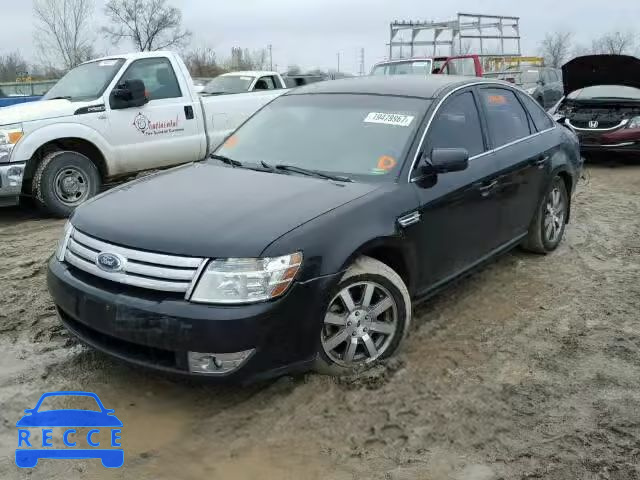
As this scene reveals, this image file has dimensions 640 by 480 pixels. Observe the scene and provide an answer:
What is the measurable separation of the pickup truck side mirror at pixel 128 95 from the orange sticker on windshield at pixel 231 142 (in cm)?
306

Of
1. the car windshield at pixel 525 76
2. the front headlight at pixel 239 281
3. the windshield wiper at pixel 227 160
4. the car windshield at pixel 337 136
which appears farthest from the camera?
the car windshield at pixel 525 76

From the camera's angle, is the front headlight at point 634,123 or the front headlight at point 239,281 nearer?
the front headlight at point 239,281

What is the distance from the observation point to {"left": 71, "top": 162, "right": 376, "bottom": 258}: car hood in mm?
2941

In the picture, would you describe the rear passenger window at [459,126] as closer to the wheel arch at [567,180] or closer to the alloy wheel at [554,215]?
the alloy wheel at [554,215]

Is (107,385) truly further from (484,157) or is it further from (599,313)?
(599,313)

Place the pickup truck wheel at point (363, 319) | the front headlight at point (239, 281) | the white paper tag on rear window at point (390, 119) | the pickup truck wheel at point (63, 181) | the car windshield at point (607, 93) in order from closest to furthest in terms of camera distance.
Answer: the front headlight at point (239, 281) < the pickup truck wheel at point (363, 319) < the white paper tag on rear window at point (390, 119) < the pickup truck wheel at point (63, 181) < the car windshield at point (607, 93)

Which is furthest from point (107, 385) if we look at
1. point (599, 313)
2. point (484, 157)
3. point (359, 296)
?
point (599, 313)

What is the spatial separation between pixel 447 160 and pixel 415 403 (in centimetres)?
146

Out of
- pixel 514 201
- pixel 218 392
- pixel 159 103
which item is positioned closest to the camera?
pixel 218 392

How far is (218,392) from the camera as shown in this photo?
10.8ft

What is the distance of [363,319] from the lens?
11.1 ft

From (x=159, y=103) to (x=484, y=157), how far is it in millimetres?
4660

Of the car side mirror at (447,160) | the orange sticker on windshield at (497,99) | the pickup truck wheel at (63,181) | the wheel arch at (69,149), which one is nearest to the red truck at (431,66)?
the wheel arch at (69,149)

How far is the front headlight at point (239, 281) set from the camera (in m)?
2.83
